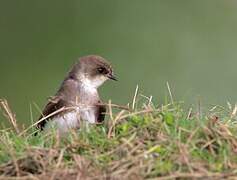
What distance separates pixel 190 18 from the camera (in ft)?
68.0

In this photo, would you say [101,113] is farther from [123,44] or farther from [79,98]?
[123,44]

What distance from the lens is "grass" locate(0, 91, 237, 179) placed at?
690 centimetres

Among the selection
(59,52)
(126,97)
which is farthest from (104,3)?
(126,97)

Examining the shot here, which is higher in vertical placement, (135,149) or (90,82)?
(90,82)

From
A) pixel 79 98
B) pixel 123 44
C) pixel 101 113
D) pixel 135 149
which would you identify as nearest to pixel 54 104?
pixel 79 98

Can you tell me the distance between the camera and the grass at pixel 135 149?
22.6ft

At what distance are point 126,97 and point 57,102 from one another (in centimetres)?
539

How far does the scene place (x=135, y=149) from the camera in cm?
714

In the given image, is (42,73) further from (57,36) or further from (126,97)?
(126,97)

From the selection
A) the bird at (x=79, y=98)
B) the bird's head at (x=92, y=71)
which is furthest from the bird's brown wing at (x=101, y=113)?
the bird's head at (x=92, y=71)

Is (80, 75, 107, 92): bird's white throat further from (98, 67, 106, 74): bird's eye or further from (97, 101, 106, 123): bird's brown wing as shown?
(97, 101, 106, 123): bird's brown wing

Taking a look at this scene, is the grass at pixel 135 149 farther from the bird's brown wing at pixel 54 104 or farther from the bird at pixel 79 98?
the bird's brown wing at pixel 54 104

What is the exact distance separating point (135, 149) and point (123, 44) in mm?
12060

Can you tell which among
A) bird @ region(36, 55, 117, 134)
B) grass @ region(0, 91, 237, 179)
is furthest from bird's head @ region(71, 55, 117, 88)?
grass @ region(0, 91, 237, 179)
